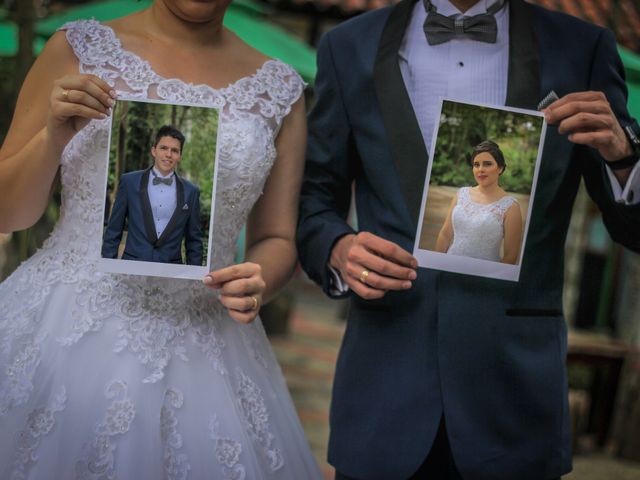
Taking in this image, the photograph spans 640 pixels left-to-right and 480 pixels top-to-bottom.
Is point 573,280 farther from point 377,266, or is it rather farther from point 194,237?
point 194,237

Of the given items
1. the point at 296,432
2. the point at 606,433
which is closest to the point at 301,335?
the point at 606,433

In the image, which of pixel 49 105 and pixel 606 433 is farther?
pixel 606 433

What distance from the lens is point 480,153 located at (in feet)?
7.26

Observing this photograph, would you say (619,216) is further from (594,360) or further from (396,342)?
(594,360)

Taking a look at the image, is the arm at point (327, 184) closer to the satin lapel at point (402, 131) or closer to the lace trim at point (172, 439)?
the satin lapel at point (402, 131)

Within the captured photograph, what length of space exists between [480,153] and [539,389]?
25.9 inches

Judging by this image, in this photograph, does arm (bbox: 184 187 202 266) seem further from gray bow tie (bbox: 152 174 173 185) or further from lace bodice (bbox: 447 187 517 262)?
lace bodice (bbox: 447 187 517 262)

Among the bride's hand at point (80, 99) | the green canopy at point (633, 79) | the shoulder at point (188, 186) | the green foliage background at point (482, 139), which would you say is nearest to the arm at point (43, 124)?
the bride's hand at point (80, 99)

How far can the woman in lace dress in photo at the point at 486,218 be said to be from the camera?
2.21 m

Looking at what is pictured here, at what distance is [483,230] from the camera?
221cm

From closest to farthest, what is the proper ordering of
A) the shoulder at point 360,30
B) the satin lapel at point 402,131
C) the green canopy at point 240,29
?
the satin lapel at point 402,131
the shoulder at point 360,30
the green canopy at point 240,29

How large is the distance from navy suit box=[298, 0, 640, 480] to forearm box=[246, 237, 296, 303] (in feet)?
0.26

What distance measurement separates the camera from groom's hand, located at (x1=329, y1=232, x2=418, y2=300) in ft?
7.22

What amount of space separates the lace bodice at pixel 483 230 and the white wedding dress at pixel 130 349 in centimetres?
57
